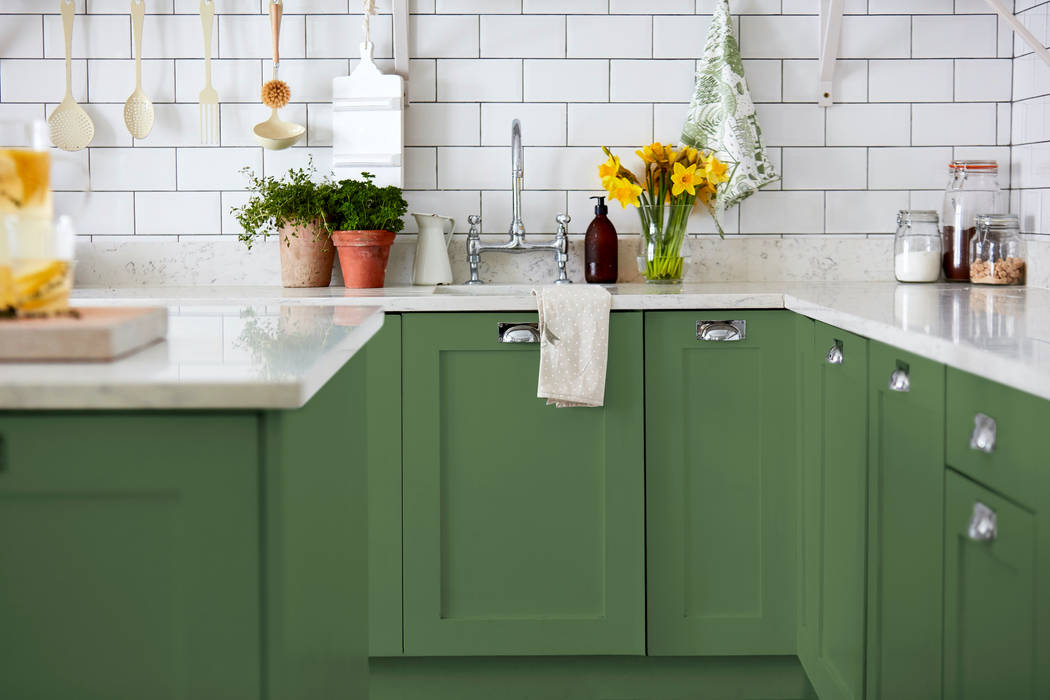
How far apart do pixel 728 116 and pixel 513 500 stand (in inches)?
44.5

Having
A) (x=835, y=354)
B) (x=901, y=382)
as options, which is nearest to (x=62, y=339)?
(x=901, y=382)

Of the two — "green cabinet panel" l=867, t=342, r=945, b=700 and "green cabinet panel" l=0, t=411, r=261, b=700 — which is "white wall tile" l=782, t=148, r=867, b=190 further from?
"green cabinet panel" l=0, t=411, r=261, b=700

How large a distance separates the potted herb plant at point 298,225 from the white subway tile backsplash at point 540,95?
155 millimetres

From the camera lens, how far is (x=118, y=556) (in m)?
1.00

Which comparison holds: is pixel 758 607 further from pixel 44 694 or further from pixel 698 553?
pixel 44 694

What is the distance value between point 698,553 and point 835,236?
40.2 inches

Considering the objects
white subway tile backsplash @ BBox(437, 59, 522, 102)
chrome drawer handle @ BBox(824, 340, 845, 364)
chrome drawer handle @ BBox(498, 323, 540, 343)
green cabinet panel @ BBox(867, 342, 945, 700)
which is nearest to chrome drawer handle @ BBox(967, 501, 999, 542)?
green cabinet panel @ BBox(867, 342, 945, 700)

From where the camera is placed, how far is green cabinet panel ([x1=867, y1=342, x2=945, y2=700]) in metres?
1.62

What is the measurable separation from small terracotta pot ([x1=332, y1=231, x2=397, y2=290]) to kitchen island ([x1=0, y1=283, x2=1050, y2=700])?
0.12m

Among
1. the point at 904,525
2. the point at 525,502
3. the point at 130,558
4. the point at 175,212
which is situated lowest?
the point at 525,502

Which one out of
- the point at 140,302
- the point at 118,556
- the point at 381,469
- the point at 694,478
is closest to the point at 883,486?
the point at 694,478

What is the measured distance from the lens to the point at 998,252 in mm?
2783

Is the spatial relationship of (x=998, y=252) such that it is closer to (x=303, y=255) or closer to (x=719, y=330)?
(x=719, y=330)

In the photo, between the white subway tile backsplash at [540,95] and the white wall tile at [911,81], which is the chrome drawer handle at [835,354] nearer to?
the white subway tile backsplash at [540,95]
